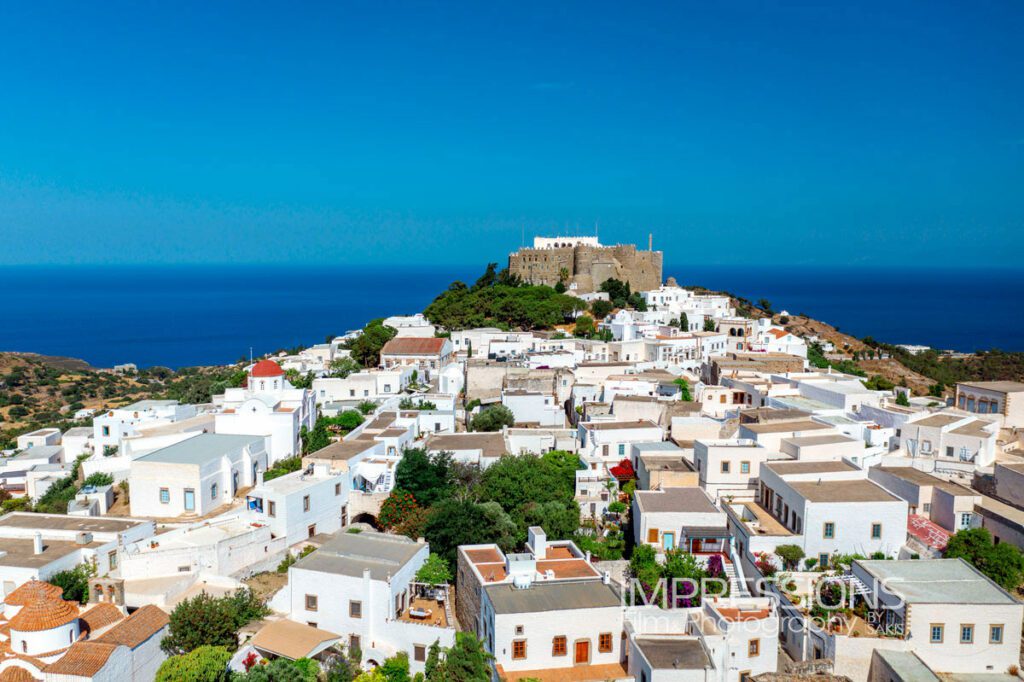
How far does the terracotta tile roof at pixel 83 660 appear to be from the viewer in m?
12.9

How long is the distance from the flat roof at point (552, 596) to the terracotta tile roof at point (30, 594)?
7.73m

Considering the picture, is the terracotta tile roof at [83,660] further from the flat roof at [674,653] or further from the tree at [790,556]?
the tree at [790,556]

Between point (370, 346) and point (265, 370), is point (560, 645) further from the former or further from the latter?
point (370, 346)

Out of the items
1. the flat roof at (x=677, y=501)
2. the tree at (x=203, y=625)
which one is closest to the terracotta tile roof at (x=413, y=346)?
the flat roof at (x=677, y=501)

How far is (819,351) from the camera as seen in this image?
149 feet

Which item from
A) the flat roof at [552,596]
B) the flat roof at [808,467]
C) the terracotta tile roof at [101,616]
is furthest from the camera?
the flat roof at [808,467]

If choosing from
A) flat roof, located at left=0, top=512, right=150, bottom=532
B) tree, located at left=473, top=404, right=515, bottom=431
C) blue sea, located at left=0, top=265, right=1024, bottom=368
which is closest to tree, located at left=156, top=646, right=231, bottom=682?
flat roof, located at left=0, top=512, right=150, bottom=532

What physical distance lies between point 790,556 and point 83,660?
A: 1352 cm

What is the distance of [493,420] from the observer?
27656 millimetres

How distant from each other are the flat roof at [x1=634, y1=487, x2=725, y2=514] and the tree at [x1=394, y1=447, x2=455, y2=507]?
5391mm

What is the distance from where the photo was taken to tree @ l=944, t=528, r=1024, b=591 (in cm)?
1566

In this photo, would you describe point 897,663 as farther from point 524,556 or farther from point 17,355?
point 17,355

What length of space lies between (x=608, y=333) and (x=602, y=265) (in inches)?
609

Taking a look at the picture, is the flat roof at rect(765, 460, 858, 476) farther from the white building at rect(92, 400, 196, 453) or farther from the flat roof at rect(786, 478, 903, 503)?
the white building at rect(92, 400, 196, 453)
